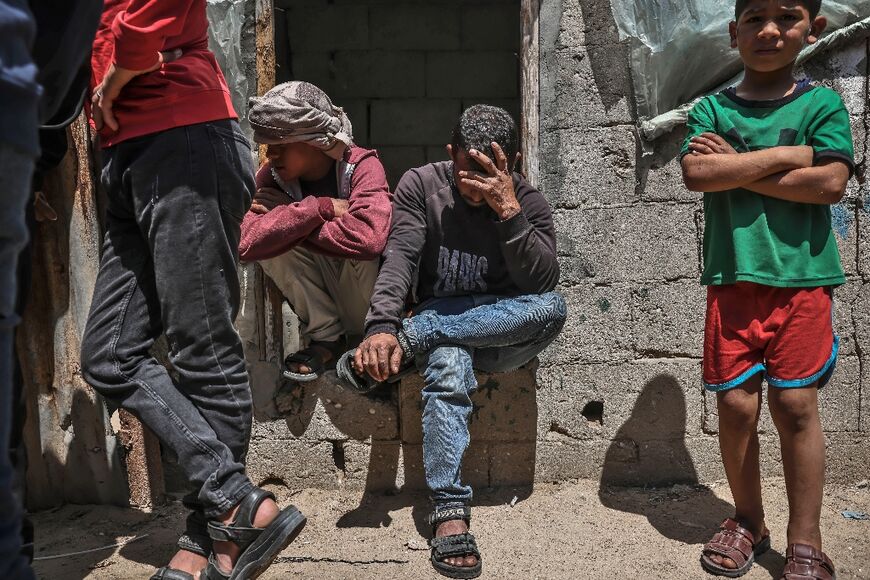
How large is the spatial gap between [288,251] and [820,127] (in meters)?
2.03

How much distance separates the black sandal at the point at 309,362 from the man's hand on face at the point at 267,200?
0.62 m

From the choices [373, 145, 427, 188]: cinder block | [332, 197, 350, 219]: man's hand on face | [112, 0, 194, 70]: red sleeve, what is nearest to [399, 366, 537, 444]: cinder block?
[332, 197, 350, 219]: man's hand on face

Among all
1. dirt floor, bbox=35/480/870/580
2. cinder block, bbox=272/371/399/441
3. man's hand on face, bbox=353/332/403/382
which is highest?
man's hand on face, bbox=353/332/403/382

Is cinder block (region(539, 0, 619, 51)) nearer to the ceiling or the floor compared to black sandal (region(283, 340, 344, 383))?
nearer to the ceiling

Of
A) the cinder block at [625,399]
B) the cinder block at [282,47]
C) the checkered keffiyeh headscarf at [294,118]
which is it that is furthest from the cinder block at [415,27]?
the cinder block at [625,399]

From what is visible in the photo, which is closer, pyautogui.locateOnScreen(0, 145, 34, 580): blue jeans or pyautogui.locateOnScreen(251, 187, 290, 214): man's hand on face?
pyautogui.locateOnScreen(0, 145, 34, 580): blue jeans

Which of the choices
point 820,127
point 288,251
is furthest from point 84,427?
point 820,127

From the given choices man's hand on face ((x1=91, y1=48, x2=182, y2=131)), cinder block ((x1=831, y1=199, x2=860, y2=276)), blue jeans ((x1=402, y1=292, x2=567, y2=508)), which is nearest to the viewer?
man's hand on face ((x1=91, y1=48, x2=182, y2=131))

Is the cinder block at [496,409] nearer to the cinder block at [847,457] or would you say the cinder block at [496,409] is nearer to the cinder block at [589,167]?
the cinder block at [589,167]

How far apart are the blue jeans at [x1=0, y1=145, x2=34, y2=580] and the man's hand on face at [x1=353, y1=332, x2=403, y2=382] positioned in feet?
5.59

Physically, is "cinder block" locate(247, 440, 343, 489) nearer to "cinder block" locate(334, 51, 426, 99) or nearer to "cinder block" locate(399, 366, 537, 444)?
"cinder block" locate(399, 366, 537, 444)

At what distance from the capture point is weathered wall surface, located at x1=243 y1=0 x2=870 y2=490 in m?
3.51

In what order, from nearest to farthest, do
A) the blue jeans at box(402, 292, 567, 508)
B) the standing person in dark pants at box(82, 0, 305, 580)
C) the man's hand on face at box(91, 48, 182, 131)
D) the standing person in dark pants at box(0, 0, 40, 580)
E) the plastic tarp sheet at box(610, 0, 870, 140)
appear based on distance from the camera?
the standing person in dark pants at box(0, 0, 40, 580) → the man's hand on face at box(91, 48, 182, 131) → the standing person in dark pants at box(82, 0, 305, 580) → the blue jeans at box(402, 292, 567, 508) → the plastic tarp sheet at box(610, 0, 870, 140)

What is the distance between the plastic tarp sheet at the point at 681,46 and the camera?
3.31 metres
